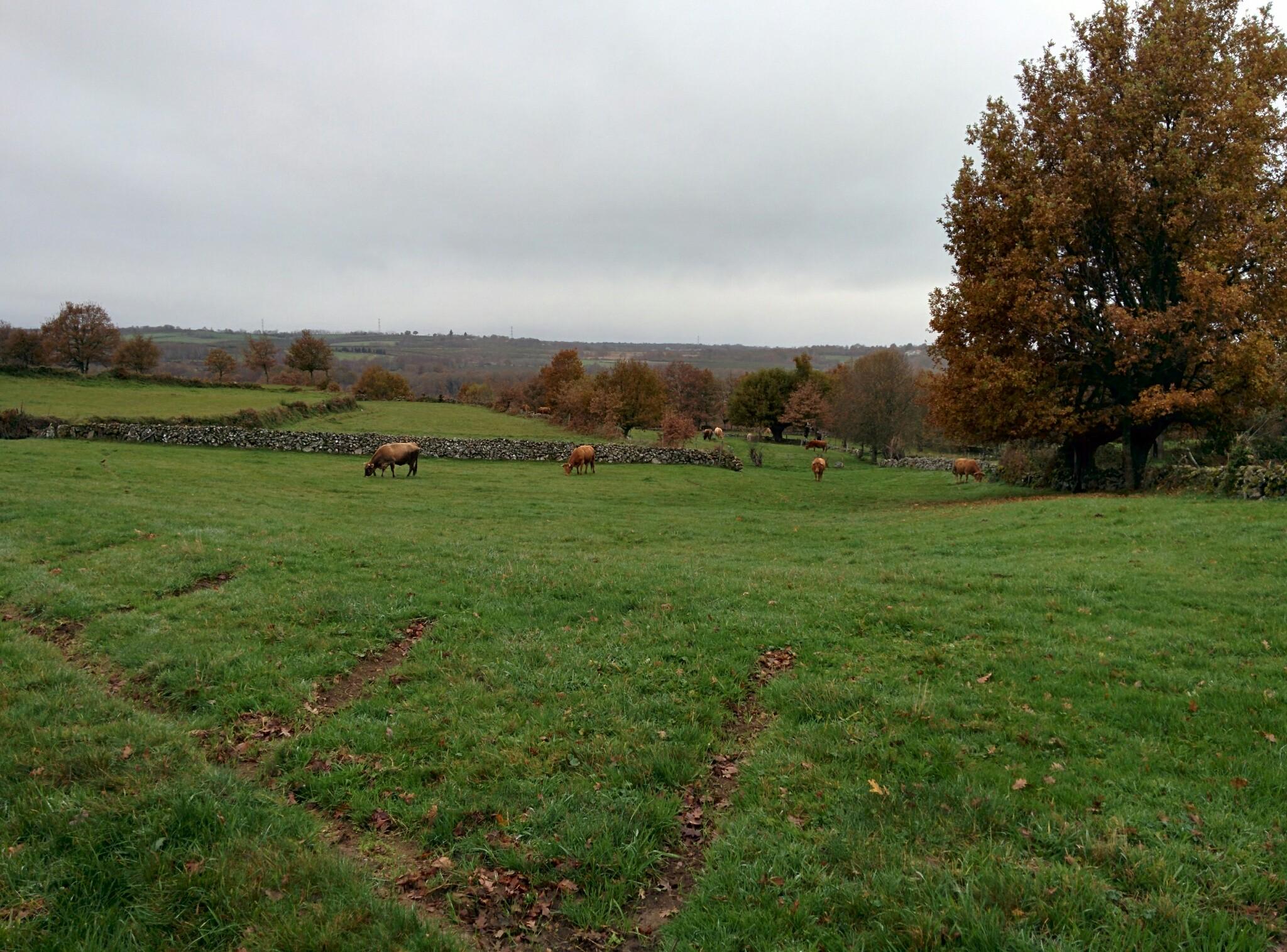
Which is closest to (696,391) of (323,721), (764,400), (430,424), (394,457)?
(764,400)

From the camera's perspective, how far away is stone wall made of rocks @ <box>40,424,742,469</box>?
36062mm

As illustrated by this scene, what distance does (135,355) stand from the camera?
70812 millimetres

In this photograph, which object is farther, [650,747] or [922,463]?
[922,463]

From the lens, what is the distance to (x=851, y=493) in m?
31.6

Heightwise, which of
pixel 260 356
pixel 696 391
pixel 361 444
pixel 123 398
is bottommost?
pixel 361 444

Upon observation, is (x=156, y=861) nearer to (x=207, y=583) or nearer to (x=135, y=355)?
(x=207, y=583)

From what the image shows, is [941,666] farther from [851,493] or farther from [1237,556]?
[851,493]

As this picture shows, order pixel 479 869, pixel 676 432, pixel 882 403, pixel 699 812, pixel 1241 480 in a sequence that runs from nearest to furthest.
A: pixel 479 869 < pixel 699 812 < pixel 1241 480 < pixel 676 432 < pixel 882 403

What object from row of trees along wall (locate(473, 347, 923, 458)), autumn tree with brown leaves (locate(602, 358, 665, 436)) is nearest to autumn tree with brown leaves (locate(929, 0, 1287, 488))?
row of trees along wall (locate(473, 347, 923, 458))

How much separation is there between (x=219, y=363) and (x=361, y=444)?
56.8 metres

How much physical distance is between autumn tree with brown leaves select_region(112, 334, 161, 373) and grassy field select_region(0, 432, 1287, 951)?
235 ft

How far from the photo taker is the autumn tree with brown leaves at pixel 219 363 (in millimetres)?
83125

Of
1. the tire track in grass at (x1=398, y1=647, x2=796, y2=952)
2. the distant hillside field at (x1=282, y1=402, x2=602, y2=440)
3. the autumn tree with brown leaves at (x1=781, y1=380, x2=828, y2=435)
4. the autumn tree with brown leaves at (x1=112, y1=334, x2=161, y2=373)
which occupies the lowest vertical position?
the tire track in grass at (x1=398, y1=647, x2=796, y2=952)

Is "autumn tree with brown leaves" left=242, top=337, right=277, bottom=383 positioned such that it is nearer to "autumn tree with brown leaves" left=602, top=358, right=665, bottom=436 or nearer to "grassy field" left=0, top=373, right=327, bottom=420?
"grassy field" left=0, top=373, right=327, bottom=420
